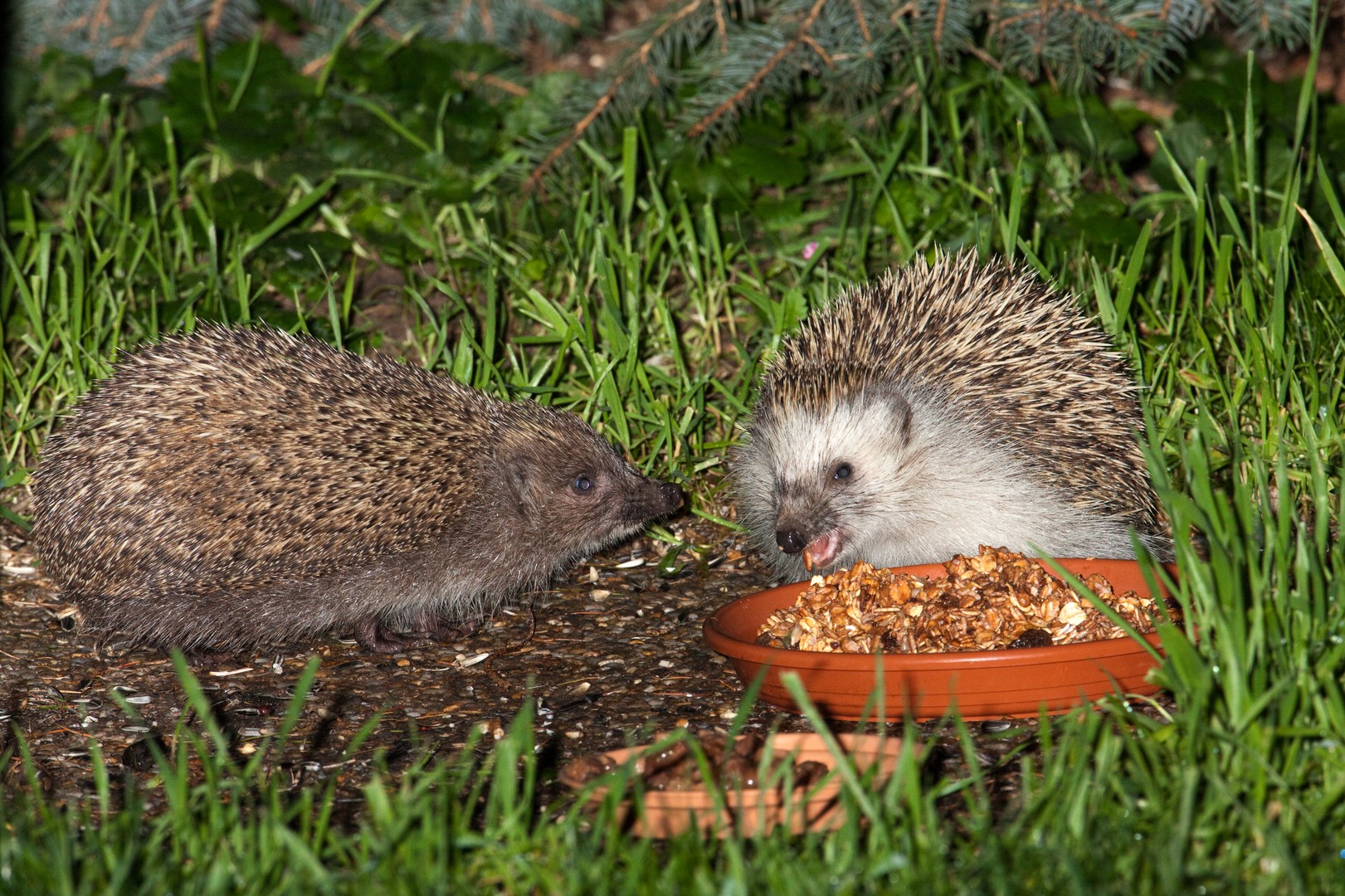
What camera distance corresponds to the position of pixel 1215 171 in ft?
20.6

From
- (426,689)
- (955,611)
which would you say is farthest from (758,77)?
(426,689)

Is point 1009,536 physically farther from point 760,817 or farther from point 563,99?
point 563,99

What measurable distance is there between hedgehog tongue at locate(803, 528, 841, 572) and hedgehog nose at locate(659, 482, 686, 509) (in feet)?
1.85

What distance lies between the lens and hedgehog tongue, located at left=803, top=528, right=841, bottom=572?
15.0ft

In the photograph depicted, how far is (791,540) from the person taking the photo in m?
4.44

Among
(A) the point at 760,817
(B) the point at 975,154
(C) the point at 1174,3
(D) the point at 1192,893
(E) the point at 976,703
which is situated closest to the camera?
(D) the point at 1192,893

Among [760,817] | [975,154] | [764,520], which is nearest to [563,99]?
[975,154]

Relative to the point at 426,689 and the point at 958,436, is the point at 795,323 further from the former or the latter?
the point at 426,689

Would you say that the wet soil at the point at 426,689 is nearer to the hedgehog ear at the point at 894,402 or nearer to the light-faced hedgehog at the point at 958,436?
the light-faced hedgehog at the point at 958,436

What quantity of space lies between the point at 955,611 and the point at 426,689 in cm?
152

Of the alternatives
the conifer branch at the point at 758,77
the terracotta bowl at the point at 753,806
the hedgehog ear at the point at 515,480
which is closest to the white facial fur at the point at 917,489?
the hedgehog ear at the point at 515,480

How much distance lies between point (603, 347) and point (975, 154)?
2.11m

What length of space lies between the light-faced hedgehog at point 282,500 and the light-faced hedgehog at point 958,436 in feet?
2.98

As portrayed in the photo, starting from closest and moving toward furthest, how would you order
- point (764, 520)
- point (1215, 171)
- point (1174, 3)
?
point (764, 520) → point (1174, 3) → point (1215, 171)
